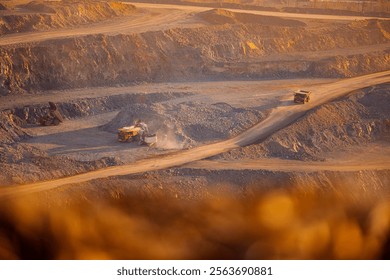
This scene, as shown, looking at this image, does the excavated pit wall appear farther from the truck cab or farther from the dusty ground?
the truck cab

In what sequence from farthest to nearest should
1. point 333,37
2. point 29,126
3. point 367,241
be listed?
point 333,37, point 29,126, point 367,241

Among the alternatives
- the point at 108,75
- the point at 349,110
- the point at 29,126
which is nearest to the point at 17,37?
the point at 108,75

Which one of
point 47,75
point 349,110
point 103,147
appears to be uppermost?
point 47,75

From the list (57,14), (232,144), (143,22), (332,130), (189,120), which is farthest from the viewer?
(143,22)

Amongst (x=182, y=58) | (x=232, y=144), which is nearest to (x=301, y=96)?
(x=232, y=144)

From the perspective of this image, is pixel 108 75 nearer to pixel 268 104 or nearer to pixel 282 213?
pixel 268 104

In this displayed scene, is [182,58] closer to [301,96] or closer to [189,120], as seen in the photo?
[301,96]

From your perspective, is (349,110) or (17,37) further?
(17,37)
